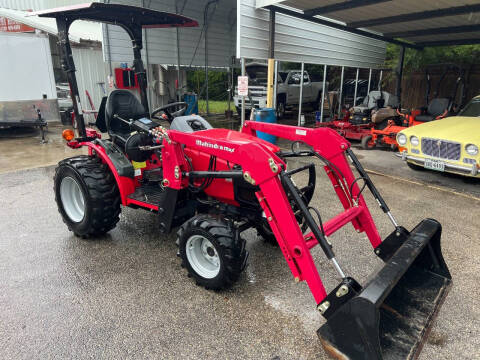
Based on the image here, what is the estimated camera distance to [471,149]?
532cm

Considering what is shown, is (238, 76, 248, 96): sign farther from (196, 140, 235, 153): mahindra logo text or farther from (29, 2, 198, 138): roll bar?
(196, 140, 235, 153): mahindra logo text

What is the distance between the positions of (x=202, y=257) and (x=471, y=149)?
15.5ft

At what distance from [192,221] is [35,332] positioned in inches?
54.0

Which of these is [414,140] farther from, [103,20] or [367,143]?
[103,20]

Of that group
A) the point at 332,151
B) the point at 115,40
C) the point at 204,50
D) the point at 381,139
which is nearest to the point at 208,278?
the point at 332,151

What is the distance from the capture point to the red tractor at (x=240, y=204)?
84.1 inches

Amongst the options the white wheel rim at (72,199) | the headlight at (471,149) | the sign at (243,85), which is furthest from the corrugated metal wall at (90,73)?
the headlight at (471,149)

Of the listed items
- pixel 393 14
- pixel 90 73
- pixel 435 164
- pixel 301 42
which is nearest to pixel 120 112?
pixel 435 164

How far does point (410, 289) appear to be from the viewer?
2584 millimetres

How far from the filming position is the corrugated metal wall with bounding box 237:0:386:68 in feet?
26.0

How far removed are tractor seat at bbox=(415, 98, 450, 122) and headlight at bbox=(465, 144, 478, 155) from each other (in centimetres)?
342

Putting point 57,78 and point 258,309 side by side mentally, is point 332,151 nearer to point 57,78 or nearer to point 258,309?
point 258,309

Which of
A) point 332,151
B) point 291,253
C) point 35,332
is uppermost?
point 332,151

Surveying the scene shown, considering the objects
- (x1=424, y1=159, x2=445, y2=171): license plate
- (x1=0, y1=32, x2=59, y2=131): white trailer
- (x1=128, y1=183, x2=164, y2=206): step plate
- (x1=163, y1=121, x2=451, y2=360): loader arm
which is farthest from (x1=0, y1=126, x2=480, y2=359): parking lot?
(x1=0, y1=32, x2=59, y2=131): white trailer
